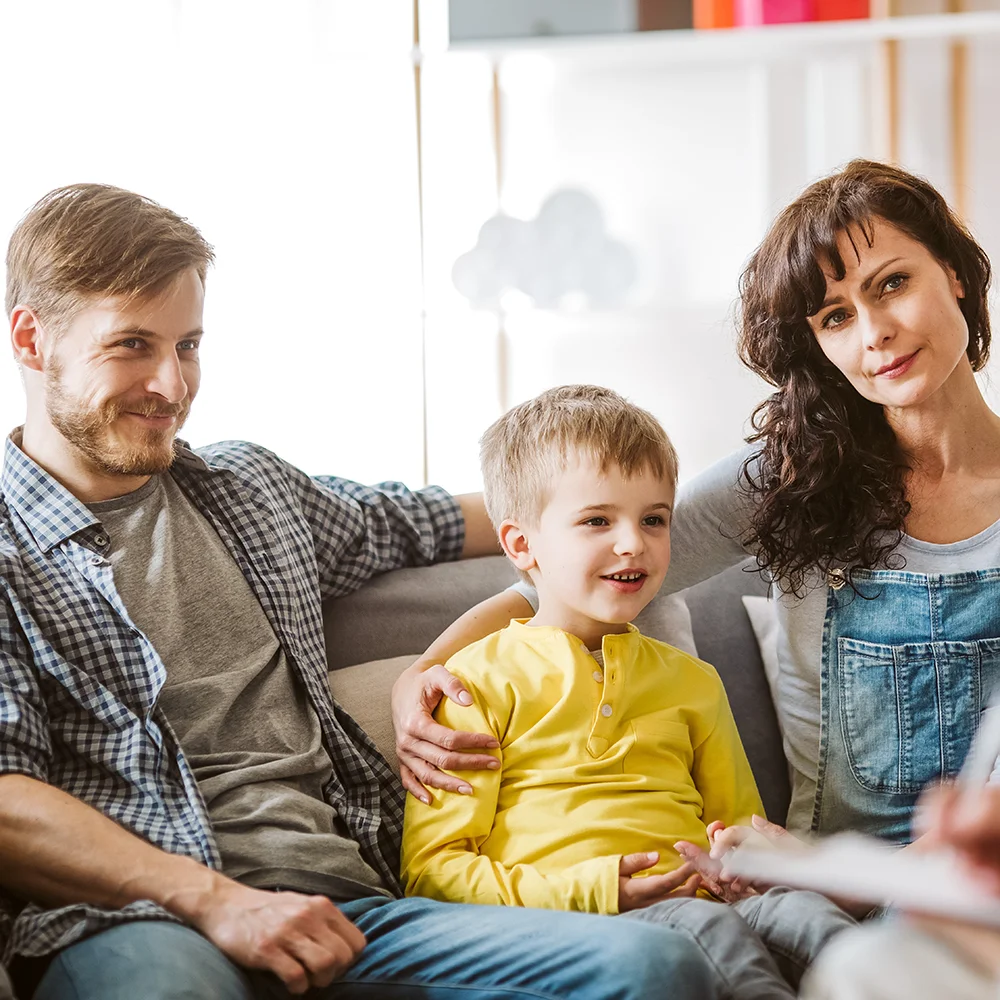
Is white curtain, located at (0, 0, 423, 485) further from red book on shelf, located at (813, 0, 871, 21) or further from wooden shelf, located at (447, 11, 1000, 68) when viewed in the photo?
red book on shelf, located at (813, 0, 871, 21)

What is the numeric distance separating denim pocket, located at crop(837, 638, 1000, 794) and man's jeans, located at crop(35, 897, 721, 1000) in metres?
0.48

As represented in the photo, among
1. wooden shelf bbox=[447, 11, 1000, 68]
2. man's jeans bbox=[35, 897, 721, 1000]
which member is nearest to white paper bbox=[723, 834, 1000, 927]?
man's jeans bbox=[35, 897, 721, 1000]

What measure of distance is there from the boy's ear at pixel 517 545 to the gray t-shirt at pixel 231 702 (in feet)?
1.11

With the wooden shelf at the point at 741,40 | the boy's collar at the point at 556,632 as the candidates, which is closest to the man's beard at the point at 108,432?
the boy's collar at the point at 556,632

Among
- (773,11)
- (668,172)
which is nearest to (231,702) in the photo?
(668,172)

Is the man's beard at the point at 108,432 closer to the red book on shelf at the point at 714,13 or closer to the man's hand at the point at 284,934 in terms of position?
the man's hand at the point at 284,934

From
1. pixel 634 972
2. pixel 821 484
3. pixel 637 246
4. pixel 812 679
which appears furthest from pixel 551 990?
pixel 637 246

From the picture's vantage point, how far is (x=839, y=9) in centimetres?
264

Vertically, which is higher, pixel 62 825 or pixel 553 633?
pixel 553 633

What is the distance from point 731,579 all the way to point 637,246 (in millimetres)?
998

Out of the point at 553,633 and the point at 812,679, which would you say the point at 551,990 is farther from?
the point at 812,679

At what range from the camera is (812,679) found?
1.66 metres

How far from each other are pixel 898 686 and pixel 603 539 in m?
0.45

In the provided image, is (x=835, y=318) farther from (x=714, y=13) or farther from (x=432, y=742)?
(x=714, y=13)
